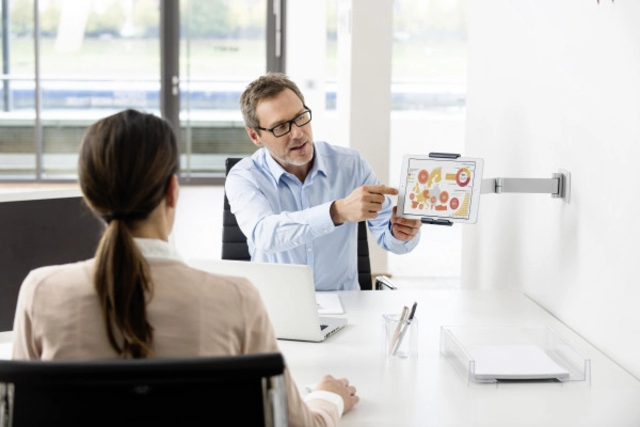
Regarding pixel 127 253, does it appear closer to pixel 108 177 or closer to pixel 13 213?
pixel 108 177

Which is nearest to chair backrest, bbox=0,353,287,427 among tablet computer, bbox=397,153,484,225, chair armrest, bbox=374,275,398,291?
tablet computer, bbox=397,153,484,225

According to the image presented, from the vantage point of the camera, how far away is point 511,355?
231 centimetres

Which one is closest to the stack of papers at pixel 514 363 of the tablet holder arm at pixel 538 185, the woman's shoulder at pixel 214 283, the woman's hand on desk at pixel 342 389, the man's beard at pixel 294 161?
the woman's hand on desk at pixel 342 389

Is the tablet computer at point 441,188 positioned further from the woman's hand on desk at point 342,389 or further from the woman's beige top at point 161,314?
the woman's beige top at point 161,314

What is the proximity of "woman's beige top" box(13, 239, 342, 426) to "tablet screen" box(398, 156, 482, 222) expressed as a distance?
3.88 ft

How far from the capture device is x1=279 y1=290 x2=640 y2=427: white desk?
197 cm

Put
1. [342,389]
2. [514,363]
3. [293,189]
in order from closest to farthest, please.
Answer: [342,389] < [514,363] < [293,189]

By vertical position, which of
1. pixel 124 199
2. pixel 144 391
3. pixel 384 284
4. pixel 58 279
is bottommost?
pixel 384 284

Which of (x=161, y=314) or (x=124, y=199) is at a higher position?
(x=124, y=199)

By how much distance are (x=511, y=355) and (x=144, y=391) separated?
1.21m

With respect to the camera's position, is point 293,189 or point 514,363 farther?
point 293,189

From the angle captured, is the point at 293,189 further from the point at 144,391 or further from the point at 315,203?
the point at 144,391

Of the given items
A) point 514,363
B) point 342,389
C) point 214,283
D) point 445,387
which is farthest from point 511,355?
point 214,283

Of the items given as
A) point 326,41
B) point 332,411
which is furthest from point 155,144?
point 326,41
